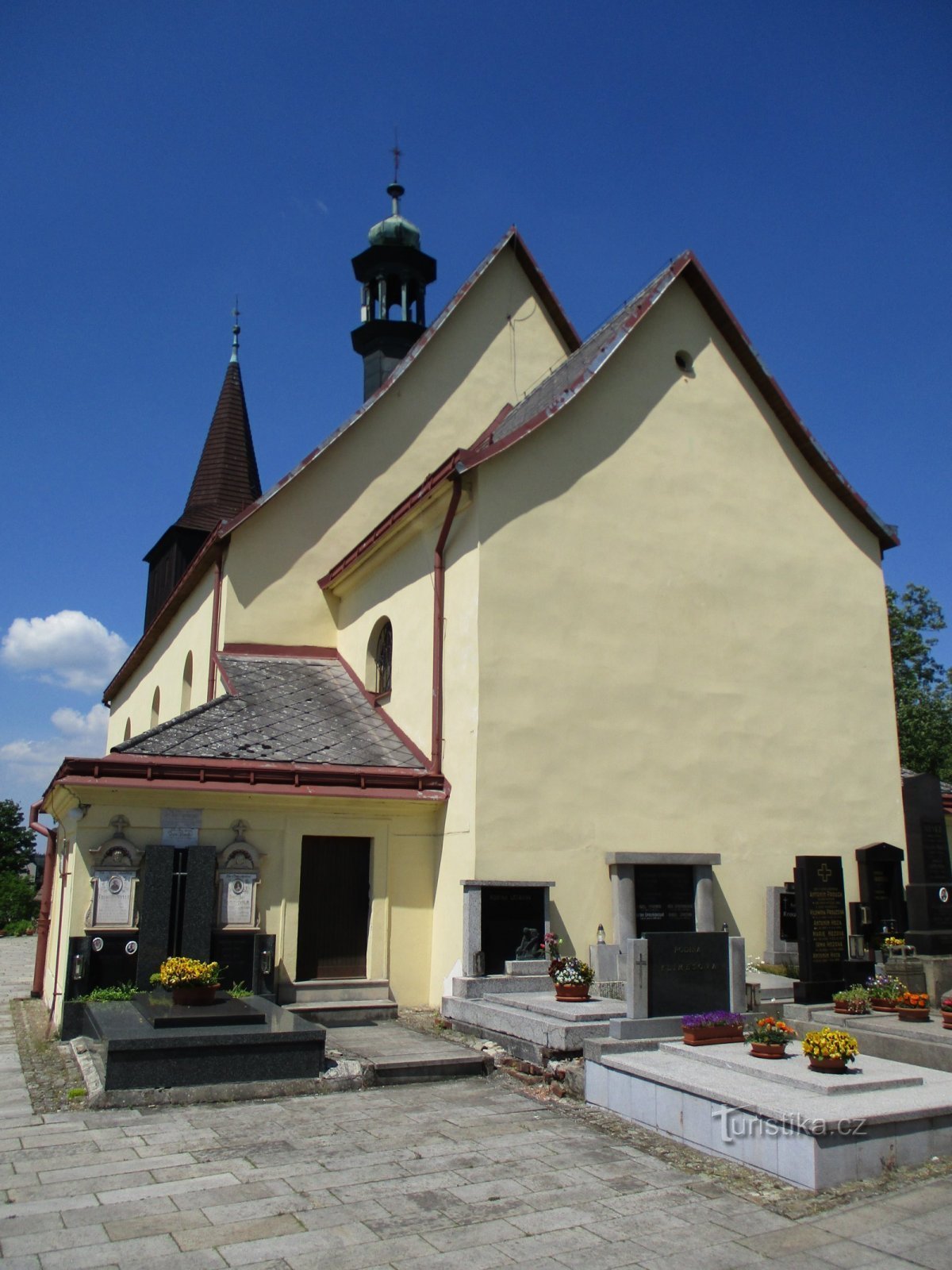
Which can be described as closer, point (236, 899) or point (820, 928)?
point (820, 928)

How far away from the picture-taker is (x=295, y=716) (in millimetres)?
15805

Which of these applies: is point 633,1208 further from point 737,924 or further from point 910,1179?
point 737,924

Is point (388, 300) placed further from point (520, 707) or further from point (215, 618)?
point (520, 707)

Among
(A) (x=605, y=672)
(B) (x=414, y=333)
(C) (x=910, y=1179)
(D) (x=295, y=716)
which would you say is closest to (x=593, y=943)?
(A) (x=605, y=672)

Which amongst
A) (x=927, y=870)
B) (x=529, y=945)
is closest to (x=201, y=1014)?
(x=529, y=945)

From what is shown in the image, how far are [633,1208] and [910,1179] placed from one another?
203 centimetres

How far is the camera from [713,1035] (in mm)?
9797

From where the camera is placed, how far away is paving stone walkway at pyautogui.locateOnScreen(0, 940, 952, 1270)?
5887mm

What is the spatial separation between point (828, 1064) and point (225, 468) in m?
23.2

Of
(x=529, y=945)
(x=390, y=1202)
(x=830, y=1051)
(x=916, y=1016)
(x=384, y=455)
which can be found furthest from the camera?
(x=384, y=455)

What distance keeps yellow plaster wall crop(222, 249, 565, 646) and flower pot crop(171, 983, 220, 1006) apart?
27.9 ft

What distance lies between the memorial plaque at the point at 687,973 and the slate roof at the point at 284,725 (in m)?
5.14

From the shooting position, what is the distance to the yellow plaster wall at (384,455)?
60.8 ft

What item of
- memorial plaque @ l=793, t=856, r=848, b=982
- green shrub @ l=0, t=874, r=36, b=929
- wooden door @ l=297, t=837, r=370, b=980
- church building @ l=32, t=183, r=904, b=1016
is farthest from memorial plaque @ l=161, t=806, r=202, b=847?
green shrub @ l=0, t=874, r=36, b=929
